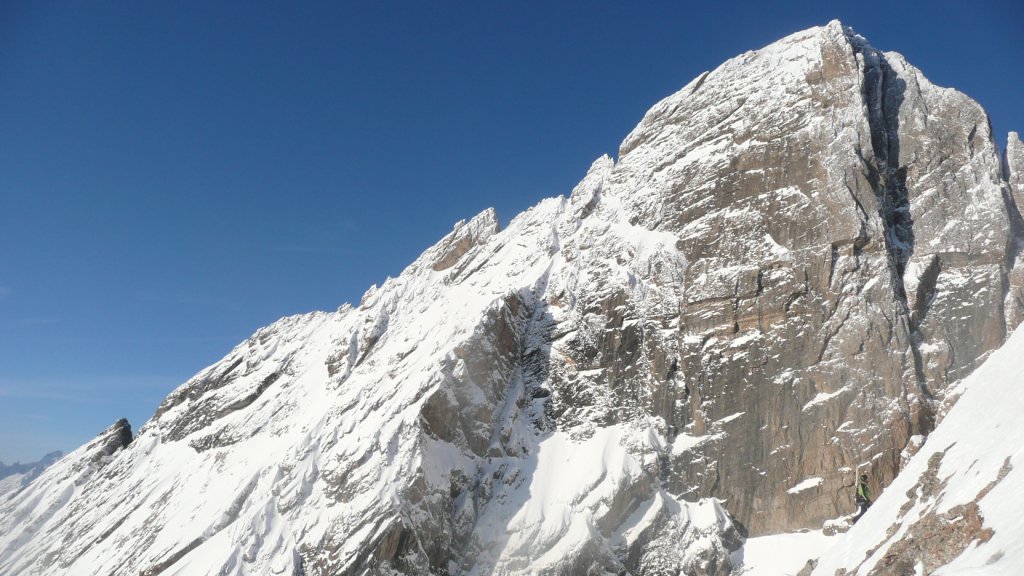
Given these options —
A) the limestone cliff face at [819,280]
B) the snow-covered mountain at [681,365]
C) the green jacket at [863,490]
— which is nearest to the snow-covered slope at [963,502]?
the green jacket at [863,490]

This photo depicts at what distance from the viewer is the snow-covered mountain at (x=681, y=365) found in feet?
135

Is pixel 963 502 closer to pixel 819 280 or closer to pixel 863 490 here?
pixel 863 490

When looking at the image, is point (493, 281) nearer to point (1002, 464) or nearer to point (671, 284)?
point (671, 284)

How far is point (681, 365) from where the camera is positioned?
47406 millimetres

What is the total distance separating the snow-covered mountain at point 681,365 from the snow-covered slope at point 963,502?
13.4 m

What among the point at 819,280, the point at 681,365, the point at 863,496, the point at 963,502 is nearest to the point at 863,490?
the point at 863,496

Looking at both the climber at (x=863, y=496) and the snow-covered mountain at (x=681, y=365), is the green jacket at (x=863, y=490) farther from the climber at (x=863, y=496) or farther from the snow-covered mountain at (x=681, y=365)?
the snow-covered mountain at (x=681, y=365)

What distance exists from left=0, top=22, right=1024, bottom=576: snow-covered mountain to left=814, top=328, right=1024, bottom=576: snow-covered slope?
13.4m

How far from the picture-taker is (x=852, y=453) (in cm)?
3966

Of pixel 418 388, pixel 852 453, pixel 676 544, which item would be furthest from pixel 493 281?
pixel 852 453

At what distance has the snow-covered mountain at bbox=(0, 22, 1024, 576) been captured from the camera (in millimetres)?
41219

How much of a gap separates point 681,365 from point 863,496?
14.9 m

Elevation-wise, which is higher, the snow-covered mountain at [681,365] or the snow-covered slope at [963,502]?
the snow-covered mountain at [681,365]

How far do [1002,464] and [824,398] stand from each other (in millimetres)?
25534
